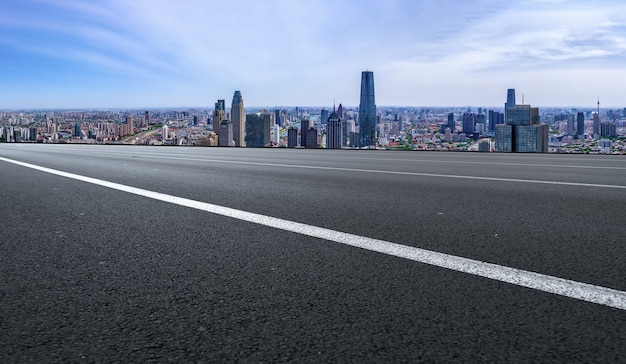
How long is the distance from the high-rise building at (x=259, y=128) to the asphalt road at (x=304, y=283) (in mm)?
34914

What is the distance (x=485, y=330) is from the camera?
229 cm

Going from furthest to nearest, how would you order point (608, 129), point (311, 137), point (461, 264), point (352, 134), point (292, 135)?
point (352, 134) → point (608, 129) → point (311, 137) → point (292, 135) → point (461, 264)

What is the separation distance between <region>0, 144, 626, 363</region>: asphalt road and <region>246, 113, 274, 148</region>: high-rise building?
115 feet

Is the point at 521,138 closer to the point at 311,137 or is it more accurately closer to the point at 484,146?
the point at 484,146

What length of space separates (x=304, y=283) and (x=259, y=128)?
41243 mm

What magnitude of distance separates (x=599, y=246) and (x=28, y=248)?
4204 millimetres

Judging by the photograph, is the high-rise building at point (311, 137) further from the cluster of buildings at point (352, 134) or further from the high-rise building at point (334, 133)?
the high-rise building at point (334, 133)

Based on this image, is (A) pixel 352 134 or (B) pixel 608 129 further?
(A) pixel 352 134

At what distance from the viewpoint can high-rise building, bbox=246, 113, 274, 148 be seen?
136ft

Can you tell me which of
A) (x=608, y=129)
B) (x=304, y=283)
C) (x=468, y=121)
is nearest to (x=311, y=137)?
(x=608, y=129)

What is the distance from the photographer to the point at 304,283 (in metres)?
3.03

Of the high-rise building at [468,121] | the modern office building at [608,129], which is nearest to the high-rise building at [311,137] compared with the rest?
the modern office building at [608,129]

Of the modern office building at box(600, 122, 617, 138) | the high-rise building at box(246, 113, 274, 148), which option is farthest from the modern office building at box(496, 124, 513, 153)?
the modern office building at box(600, 122, 617, 138)

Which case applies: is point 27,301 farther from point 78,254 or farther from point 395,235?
point 395,235
